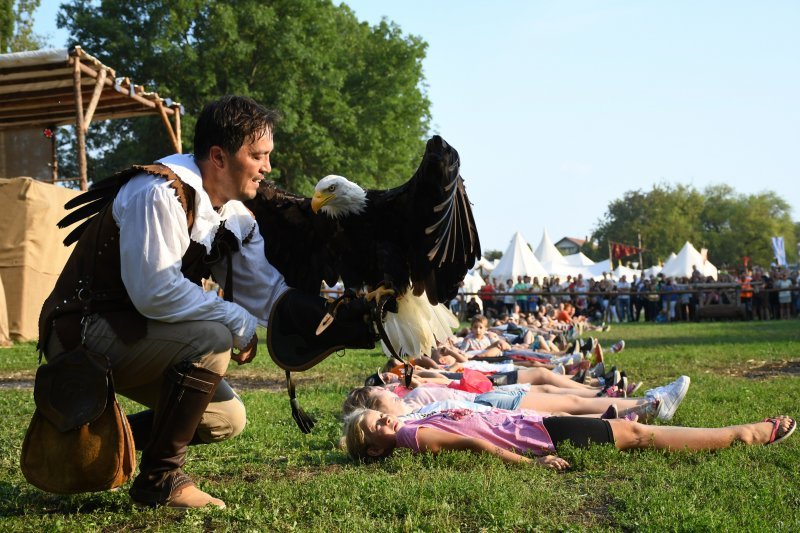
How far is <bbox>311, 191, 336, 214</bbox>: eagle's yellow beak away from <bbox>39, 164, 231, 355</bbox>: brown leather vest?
168cm

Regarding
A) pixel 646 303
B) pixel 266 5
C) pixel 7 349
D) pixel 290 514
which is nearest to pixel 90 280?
pixel 290 514

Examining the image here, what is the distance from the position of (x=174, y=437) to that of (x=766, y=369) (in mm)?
7715

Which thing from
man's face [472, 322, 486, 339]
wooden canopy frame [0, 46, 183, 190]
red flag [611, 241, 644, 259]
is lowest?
man's face [472, 322, 486, 339]

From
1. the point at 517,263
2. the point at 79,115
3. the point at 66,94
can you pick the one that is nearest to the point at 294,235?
the point at 79,115

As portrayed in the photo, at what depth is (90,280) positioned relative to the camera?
10.3ft

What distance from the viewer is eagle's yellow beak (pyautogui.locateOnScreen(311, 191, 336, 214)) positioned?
16.0ft

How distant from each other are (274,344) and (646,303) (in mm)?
23212

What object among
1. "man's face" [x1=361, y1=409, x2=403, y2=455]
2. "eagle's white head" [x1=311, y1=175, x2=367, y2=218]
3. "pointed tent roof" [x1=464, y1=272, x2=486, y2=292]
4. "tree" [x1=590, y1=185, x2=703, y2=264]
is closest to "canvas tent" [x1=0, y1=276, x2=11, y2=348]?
"eagle's white head" [x1=311, y1=175, x2=367, y2=218]

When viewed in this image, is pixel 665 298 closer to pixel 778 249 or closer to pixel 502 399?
pixel 778 249

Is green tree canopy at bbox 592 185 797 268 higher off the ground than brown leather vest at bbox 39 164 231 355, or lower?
higher

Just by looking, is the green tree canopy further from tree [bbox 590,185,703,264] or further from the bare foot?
the bare foot

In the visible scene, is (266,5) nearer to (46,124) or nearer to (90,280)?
(46,124)

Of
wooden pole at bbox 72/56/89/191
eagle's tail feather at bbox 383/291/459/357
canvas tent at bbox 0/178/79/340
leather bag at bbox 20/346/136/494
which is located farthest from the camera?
wooden pole at bbox 72/56/89/191

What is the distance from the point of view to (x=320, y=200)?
194 inches
